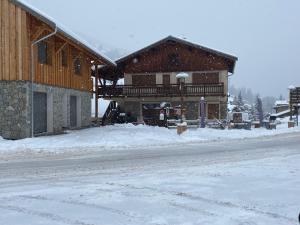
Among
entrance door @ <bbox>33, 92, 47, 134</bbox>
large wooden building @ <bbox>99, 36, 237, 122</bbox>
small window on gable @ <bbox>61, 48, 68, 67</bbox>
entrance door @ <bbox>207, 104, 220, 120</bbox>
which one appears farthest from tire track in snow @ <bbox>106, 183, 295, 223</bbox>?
entrance door @ <bbox>207, 104, 220, 120</bbox>

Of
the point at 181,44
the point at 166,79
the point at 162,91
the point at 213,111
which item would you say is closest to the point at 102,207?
the point at 162,91

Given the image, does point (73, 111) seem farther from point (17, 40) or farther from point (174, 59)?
point (174, 59)

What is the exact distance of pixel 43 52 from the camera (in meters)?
22.4

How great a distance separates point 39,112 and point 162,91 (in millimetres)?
17536

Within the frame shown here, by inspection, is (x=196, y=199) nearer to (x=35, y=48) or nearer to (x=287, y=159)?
(x=287, y=159)

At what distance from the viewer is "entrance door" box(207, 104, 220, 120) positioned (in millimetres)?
39156

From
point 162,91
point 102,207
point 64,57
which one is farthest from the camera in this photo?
point 162,91

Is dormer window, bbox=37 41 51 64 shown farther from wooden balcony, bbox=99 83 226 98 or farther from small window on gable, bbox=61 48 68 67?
wooden balcony, bbox=99 83 226 98

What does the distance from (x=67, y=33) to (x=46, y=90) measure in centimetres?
287

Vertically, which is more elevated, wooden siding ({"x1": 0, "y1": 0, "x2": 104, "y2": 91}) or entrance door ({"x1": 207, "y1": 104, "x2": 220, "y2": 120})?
wooden siding ({"x1": 0, "y1": 0, "x2": 104, "y2": 91})

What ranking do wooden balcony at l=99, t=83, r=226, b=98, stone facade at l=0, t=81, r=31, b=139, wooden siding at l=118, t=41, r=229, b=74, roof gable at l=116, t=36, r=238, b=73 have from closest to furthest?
stone facade at l=0, t=81, r=31, b=139 < wooden balcony at l=99, t=83, r=226, b=98 < roof gable at l=116, t=36, r=238, b=73 < wooden siding at l=118, t=41, r=229, b=74

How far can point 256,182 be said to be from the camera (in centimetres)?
912

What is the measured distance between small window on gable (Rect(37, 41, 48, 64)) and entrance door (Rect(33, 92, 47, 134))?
5.05 ft

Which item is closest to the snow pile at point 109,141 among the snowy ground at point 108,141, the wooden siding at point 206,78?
the snowy ground at point 108,141
